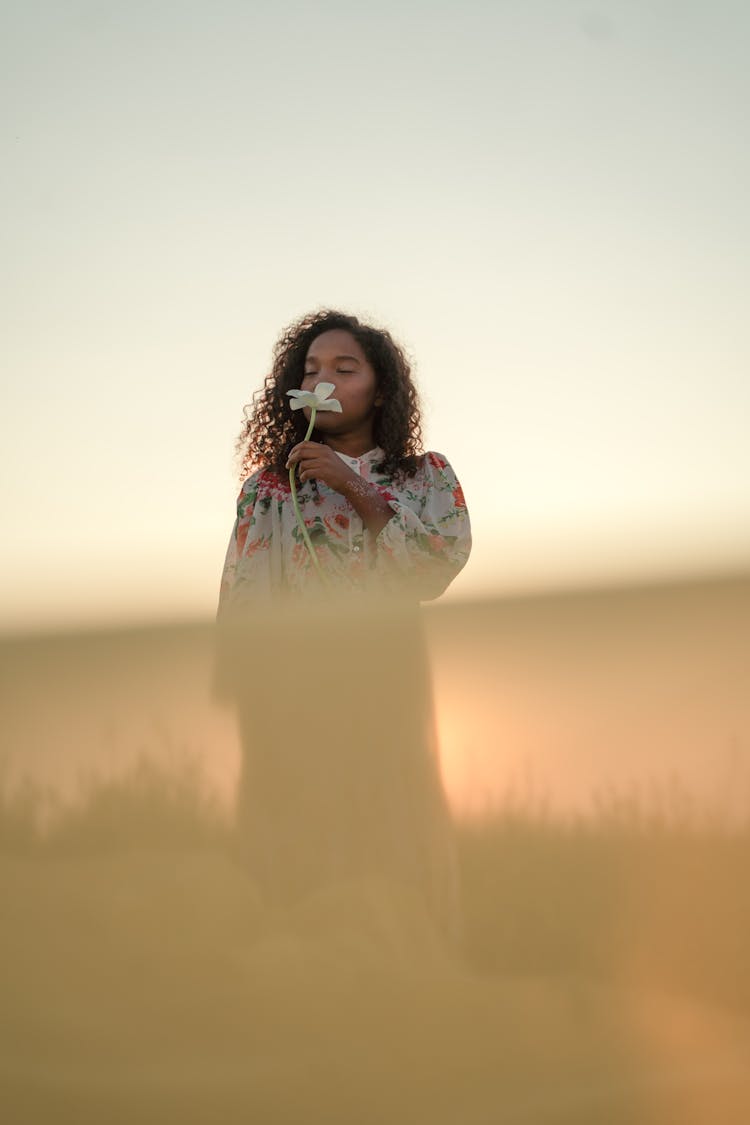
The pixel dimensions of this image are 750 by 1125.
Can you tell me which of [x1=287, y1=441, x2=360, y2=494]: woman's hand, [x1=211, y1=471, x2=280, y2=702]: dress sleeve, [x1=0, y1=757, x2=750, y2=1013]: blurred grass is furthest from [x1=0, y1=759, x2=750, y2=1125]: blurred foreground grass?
[x1=287, y1=441, x2=360, y2=494]: woman's hand

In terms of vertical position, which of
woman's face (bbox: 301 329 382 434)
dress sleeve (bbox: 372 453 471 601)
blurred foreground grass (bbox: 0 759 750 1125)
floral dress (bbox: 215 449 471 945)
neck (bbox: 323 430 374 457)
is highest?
woman's face (bbox: 301 329 382 434)

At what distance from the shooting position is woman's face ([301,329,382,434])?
348cm

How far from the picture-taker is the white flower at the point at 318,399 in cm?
328

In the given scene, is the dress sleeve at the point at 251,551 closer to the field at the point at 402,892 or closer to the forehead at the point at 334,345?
the forehead at the point at 334,345

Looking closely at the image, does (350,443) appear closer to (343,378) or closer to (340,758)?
(343,378)

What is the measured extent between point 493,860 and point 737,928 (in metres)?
0.46

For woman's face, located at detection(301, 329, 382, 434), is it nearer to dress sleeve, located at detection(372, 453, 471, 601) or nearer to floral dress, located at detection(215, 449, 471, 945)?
dress sleeve, located at detection(372, 453, 471, 601)

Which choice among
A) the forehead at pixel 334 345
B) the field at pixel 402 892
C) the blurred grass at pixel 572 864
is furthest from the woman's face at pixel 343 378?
the blurred grass at pixel 572 864

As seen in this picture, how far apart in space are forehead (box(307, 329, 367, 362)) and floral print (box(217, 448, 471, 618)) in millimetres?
423

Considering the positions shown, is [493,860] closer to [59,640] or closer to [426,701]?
[426,701]

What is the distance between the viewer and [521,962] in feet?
7.14

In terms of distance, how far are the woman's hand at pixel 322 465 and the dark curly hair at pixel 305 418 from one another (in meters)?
0.29

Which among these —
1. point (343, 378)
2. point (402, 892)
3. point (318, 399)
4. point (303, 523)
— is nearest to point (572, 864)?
point (402, 892)

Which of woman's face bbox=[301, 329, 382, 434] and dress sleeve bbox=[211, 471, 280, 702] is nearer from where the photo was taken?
dress sleeve bbox=[211, 471, 280, 702]
